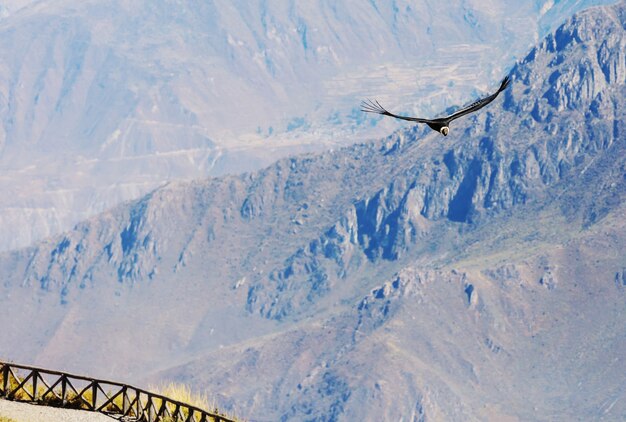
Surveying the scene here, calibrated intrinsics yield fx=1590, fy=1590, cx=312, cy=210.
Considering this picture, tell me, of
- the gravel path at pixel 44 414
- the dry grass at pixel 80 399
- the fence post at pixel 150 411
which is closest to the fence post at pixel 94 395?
the dry grass at pixel 80 399

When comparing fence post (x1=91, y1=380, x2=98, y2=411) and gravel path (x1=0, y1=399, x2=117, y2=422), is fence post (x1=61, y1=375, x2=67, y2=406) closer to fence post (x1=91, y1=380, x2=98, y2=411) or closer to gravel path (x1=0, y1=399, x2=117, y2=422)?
gravel path (x1=0, y1=399, x2=117, y2=422)

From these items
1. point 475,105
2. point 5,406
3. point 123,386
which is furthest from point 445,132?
point 5,406

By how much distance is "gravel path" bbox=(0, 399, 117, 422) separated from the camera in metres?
65.7

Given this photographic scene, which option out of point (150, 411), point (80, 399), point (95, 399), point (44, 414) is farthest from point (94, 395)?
point (150, 411)

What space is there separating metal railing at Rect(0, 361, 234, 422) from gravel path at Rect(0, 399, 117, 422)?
1.31 ft

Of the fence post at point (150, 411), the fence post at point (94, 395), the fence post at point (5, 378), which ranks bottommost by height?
the fence post at point (150, 411)

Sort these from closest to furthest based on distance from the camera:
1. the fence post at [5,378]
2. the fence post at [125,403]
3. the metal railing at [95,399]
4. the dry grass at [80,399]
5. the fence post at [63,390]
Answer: the metal railing at [95,399]
the fence post at [125,403]
the fence post at [63,390]
the fence post at [5,378]
the dry grass at [80,399]

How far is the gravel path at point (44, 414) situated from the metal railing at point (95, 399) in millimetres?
399

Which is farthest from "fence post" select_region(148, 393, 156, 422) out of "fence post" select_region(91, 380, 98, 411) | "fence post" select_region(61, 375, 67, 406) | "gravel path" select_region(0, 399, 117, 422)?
"fence post" select_region(61, 375, 67, 406)

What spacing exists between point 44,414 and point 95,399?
87.1 inches

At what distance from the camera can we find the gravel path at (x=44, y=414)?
65.7 m

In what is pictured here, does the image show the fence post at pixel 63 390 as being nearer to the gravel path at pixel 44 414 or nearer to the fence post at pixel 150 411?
the gravel path at pixel 44 414

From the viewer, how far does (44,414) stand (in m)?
66.8

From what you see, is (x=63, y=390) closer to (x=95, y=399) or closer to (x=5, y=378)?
(x=95, y=399)
